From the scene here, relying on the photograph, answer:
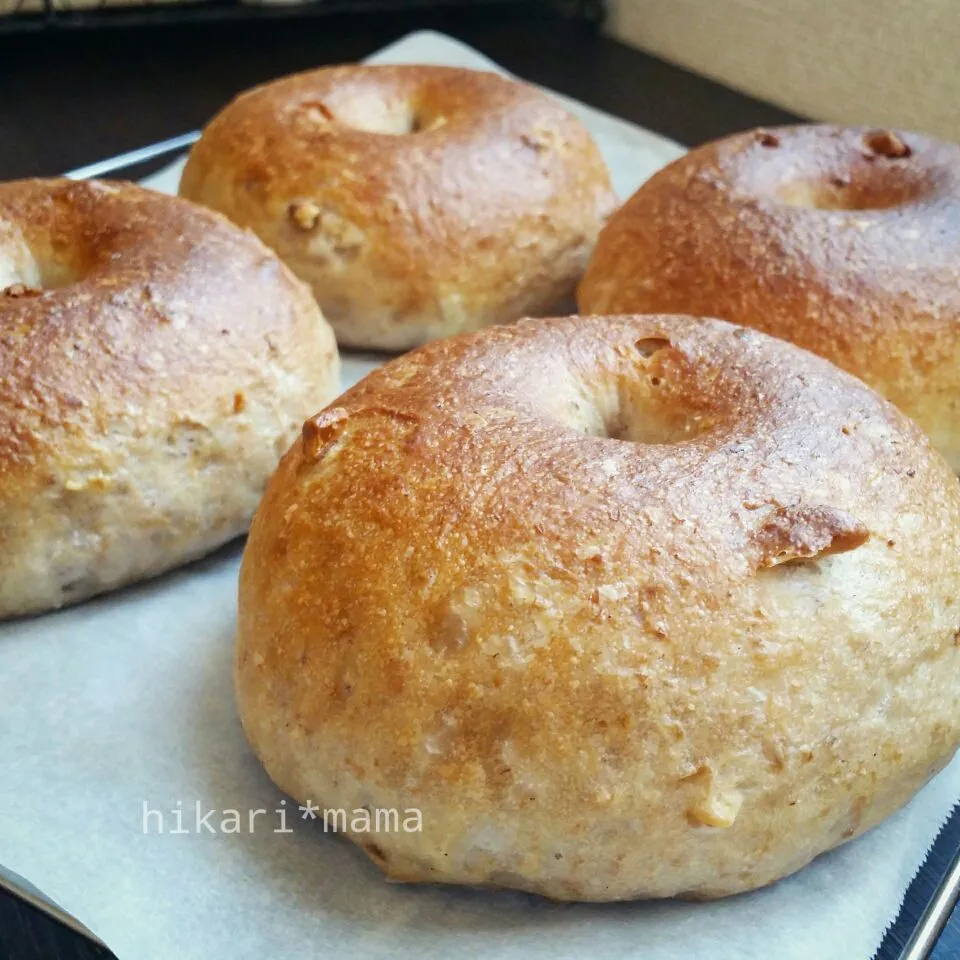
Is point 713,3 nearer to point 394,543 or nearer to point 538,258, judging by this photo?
point 538,258

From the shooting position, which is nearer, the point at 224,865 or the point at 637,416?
the point at 224,865

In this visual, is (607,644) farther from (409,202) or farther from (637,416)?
(409,202)

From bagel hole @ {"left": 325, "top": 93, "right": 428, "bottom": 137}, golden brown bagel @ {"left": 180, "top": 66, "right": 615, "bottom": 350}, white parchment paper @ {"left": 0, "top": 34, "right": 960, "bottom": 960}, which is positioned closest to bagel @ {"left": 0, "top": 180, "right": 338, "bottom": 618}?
white parchment paper @ {"left": 0, "top": 34, "right": 960, "bottom": 960}

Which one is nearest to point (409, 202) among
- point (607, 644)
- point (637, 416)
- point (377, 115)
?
point (377, 115)

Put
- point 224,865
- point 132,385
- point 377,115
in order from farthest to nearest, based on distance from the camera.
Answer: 1. point 377,115
2. point 132,385
3. point 224,865

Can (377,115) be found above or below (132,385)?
above

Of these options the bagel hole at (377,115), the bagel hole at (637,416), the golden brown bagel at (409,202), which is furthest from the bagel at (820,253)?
the bagel hole at (377,115)

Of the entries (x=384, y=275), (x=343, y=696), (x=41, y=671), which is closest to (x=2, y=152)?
(x=384, y=275)
